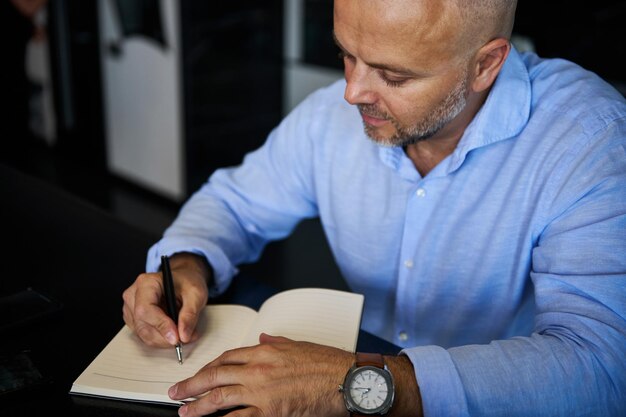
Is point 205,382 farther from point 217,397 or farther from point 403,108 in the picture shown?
point 403,108

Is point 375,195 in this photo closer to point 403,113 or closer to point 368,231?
point 368,231

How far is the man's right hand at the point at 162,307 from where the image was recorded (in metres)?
1.14

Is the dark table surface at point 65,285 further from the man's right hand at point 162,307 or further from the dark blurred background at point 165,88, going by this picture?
the dark blurred background at point 165,88

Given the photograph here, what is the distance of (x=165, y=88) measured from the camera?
3.78m

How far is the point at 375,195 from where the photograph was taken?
4.92 ft

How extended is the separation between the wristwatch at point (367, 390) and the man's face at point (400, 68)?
1.61ft

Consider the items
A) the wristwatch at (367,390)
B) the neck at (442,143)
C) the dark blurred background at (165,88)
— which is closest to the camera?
the wristwatch at (367,390)

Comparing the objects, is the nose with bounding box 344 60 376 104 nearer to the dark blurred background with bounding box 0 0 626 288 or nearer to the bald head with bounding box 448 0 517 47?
the bald head with bounding box 448 0 517 47

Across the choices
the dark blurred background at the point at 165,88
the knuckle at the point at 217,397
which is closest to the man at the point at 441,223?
the knuckle at the point at 217,397

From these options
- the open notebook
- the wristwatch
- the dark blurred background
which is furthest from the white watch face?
the dark blurred background

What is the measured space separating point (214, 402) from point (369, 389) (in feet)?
0.69

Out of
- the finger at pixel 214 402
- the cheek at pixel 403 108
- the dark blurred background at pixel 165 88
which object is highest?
the cheek at pixel 403 108

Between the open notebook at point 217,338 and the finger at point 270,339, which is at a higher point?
the finger at point 270,339

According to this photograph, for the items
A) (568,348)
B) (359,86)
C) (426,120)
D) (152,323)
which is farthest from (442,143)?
(152,323)
